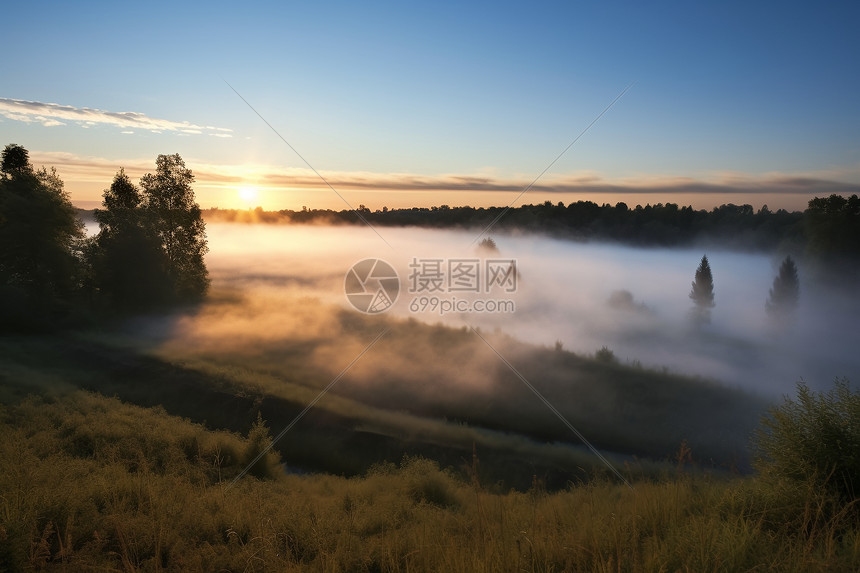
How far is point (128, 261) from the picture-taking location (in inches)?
1921

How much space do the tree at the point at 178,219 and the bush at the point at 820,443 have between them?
5746cm

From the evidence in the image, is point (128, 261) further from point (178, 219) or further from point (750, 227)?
point (750, 227)

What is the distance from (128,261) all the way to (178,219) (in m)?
9.03

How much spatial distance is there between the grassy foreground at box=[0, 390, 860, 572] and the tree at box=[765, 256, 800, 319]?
9362 cm

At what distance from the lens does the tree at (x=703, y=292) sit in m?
103

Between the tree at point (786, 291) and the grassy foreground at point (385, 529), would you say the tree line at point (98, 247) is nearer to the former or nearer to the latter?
the grassy foreground at point (385, 529)

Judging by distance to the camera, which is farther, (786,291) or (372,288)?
(372,288)

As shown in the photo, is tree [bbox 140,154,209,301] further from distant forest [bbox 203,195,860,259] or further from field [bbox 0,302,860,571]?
distant forest [bbox 203,195,860,259]

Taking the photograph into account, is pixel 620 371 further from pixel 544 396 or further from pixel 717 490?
pixel 717 490

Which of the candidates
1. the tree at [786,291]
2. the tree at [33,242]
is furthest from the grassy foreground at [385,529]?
the tree at [786,291]

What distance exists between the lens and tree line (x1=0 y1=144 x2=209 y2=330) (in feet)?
136

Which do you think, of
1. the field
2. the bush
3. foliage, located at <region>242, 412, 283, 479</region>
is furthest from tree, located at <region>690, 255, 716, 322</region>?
the bush

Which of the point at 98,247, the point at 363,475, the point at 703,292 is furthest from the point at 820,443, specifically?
the point at 703,292

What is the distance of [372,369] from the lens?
4897 centimetres
